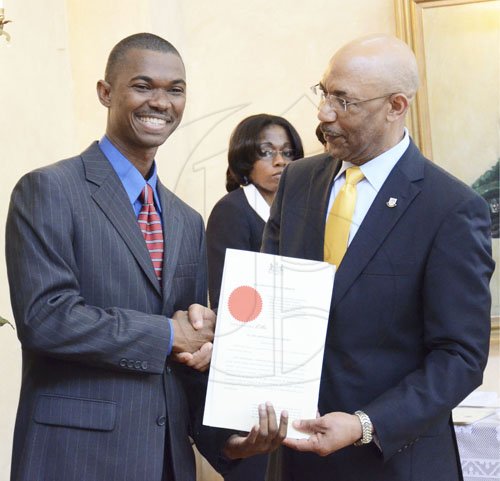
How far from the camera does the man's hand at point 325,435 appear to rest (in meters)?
2.26

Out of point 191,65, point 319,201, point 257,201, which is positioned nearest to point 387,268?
point 319,201

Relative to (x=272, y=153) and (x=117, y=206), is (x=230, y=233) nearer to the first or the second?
(x=272, y=153)

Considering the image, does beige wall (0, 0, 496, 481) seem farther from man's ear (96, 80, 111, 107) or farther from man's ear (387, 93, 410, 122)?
man's ear (387, 93, 410, 122)

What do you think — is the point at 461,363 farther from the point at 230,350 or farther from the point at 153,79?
the point at 153,79

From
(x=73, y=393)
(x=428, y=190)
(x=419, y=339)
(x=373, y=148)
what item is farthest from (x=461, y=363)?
(x=73, y=393)

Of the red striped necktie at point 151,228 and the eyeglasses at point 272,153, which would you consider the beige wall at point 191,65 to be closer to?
the eyeglasses at point 272,153

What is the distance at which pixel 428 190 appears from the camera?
2.47 meters

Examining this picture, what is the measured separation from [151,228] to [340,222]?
0.51m

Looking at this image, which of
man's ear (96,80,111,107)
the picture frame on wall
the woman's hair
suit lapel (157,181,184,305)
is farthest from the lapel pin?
the picture frame on wall

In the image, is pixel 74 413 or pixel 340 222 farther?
pixel 340 222

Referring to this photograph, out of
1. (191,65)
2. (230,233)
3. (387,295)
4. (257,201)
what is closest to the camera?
(387,295)

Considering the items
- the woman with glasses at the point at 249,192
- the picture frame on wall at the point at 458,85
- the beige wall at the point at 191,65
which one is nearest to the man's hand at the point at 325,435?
the woman with glasses at the point at 249,192

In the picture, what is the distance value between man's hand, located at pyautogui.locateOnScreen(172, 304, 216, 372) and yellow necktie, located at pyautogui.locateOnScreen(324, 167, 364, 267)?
40 cm

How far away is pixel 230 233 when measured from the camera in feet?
13.3
